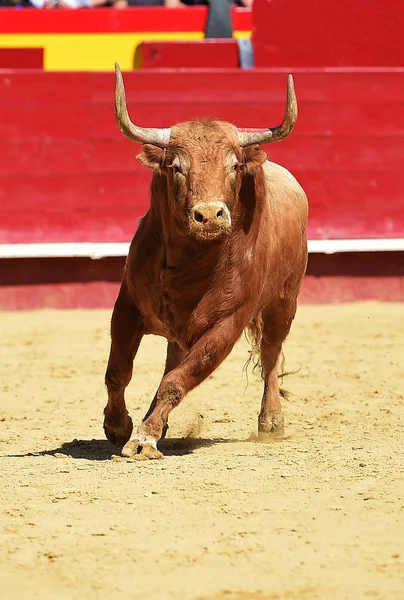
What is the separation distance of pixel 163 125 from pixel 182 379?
16.6 ft

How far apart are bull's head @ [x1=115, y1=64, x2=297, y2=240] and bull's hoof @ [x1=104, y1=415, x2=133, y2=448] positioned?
0.87m

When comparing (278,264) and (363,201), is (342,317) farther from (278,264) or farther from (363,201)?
(278,264)

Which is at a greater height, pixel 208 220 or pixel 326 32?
pixel 326 32

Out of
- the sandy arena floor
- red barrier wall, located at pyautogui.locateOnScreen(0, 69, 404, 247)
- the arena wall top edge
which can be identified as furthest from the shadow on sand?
the arena wall top edge

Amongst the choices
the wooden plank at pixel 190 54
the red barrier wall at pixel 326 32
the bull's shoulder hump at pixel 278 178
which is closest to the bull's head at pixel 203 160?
the bull's shoulder hump at pixel 278 178

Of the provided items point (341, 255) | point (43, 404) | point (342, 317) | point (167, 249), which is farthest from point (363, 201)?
point (167, 249)

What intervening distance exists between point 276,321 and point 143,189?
12.5 ft

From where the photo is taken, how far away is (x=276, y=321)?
5.80 metres

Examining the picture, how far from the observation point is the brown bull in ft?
15.0

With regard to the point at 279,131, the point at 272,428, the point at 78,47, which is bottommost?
the point at 272,428

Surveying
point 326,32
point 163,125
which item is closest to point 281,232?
point 163,125

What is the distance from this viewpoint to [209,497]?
386cm

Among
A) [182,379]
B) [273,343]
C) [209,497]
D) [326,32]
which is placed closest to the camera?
[209,497]

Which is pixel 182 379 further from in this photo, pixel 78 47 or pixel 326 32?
pixel 78 47
